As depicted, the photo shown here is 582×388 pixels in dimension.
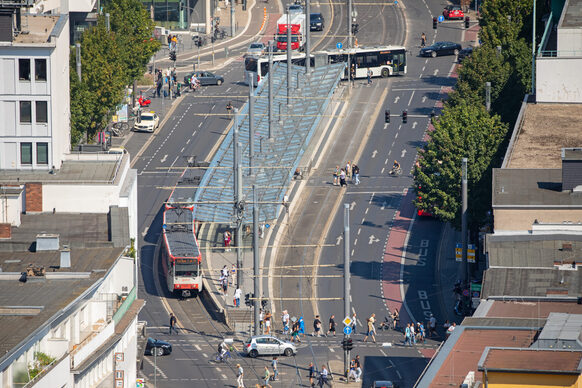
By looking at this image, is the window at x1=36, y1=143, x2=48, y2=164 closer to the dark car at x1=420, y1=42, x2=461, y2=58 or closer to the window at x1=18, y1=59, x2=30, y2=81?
the window at x1=18, y1=59, x2=30, y2=81

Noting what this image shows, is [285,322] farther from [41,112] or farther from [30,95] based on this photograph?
[30,95]

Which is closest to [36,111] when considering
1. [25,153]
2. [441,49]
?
[25,153]

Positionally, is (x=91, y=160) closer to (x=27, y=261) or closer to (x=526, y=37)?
(x=27, y=261)

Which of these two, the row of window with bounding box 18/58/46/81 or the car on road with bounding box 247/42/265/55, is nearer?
the row of window with bounding box 18/58/46/81

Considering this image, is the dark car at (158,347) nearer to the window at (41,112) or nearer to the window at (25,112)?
the window at (41,112)

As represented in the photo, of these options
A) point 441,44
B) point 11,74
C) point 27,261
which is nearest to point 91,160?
point 11,74

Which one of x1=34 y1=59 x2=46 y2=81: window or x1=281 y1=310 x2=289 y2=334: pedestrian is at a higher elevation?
x1=34 y1=59 x2=46 y2=81: window

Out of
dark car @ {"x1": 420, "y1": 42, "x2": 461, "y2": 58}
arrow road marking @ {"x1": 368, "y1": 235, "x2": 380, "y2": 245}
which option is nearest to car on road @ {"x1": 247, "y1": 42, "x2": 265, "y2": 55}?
dark car @ {"x1": 420, "y1": 42, "x2": 461, "y2": 58}
